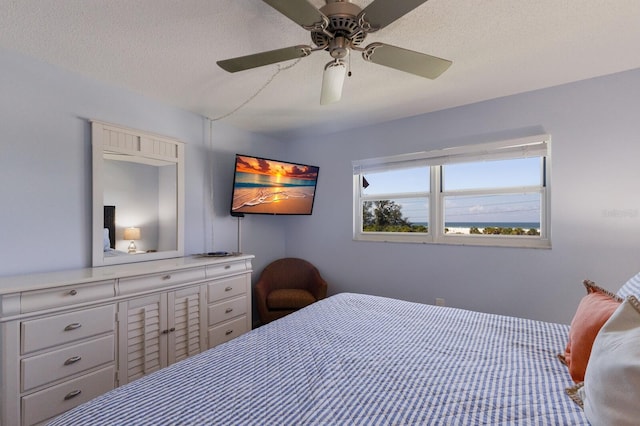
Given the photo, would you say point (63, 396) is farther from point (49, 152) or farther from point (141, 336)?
point (49, 152)

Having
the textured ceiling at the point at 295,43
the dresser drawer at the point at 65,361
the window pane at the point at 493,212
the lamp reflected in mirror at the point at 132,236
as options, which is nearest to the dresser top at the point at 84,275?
the lamp reflected in mirror at the point at 132,236

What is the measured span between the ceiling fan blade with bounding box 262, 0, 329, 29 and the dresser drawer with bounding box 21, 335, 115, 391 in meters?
2.12

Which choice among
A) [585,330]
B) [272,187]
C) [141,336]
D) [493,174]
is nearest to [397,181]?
[493,174]

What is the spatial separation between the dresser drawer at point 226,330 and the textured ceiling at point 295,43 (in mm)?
2018

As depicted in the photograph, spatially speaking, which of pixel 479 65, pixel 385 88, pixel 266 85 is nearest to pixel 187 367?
pixel 266 85

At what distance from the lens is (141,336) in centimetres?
201

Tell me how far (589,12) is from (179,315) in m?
3.16

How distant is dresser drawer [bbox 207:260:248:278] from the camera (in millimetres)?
2487

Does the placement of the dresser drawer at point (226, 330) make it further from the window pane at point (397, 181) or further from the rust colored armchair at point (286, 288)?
the window pane at point (397, 181)

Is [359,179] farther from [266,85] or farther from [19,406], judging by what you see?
[19,406]

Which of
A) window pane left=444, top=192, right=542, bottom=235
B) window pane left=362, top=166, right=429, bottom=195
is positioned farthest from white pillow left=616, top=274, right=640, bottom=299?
window pane left=362, top=166, right=429, bottom=195

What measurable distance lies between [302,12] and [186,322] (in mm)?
2261

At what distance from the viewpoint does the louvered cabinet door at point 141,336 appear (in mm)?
1912

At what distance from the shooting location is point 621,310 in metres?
0.91
